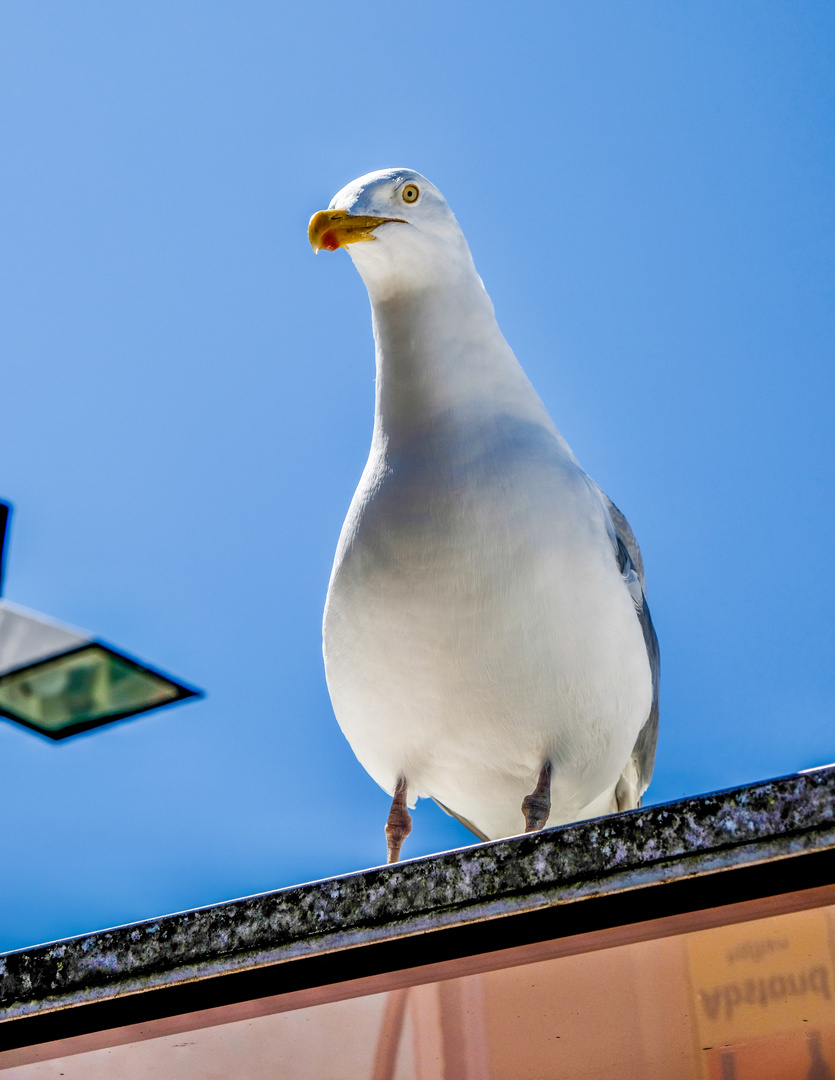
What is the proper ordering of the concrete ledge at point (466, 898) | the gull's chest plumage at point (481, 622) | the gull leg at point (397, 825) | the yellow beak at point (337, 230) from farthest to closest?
the yellow beak at point (337, 230), the gull leg at point (397, 825), the gull's chest plumage at point (481, 622), the concrete ledge at point (466, 898)

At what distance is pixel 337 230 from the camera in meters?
2.79

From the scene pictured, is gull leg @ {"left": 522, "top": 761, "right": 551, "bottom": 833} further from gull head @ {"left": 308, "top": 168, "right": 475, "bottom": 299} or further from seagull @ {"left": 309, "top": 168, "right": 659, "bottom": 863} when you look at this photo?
gull head @ {"left": 308, "top": 168, "right": 475, "bottom": 299}

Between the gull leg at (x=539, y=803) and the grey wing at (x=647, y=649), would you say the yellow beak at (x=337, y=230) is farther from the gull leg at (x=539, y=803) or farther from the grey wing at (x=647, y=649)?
the gull leg at (x=539, y=803)

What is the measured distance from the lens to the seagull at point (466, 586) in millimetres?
2377

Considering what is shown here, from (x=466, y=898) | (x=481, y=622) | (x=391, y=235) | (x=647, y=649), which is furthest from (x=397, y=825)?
(x=391, y=235)

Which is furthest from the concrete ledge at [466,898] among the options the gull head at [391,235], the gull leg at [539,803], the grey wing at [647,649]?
the gull head at [391,235]

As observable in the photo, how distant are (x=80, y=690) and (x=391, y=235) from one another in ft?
4.81

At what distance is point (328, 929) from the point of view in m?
1.42

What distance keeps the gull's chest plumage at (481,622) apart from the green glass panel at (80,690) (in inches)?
29.9

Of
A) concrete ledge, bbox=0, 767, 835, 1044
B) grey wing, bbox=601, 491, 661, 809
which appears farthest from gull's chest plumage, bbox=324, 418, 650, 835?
concrete ledge, bbox=0, 767, 835, 1044

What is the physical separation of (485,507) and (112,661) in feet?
3.96

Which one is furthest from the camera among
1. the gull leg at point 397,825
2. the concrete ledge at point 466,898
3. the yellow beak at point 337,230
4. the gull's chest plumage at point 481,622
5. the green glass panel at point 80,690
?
the green glass panel at point 80,690

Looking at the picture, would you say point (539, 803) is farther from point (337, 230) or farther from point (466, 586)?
point (337, 230)

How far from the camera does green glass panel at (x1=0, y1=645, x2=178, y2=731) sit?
10.1 ft
